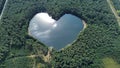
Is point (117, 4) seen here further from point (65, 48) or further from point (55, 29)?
point (65, 48)

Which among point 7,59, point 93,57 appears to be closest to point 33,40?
point 7,59

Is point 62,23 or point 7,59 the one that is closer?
point 7,59

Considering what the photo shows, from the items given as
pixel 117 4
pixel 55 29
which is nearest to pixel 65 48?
pixel 55 29

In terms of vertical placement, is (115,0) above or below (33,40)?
above

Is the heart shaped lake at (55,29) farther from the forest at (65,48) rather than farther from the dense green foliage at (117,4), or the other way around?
the dense green foliage at (117,4)

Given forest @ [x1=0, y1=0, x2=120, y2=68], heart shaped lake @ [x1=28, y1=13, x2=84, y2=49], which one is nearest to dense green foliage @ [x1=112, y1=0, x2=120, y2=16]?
forest @ [x1=0, y1=0, x2=120, y2=68]

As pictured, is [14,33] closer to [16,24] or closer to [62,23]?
[16,24]

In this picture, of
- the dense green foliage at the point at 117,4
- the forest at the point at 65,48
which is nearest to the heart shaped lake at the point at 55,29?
the forest at the point at 65,48
